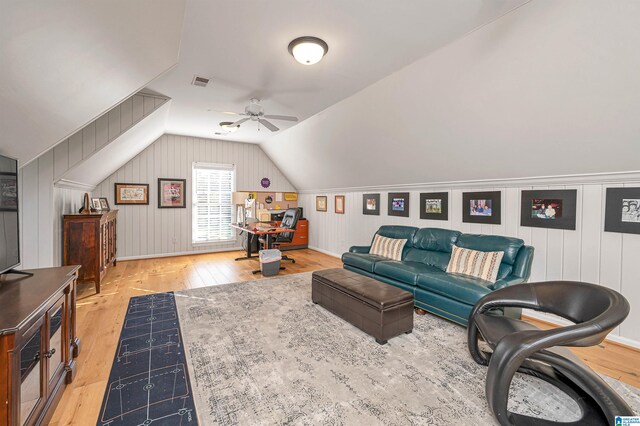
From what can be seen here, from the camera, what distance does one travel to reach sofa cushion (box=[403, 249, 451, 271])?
12.8 ft

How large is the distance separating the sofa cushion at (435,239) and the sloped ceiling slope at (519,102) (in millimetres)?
828

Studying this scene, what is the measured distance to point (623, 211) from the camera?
275 centimetres

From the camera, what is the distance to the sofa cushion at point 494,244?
Result: 3.26 meters

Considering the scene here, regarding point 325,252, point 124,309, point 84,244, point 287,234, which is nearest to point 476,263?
point 287,234

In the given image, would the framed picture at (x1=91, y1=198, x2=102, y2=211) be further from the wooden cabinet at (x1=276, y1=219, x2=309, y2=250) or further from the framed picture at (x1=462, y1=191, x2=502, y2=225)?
the framed picture at (x1=462, y1=191, x2=502, y2=225)

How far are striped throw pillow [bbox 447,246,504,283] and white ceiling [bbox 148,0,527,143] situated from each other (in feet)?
7.69

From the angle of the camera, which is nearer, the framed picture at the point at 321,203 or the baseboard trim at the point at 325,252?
the baseboard trim at the point at 325,252

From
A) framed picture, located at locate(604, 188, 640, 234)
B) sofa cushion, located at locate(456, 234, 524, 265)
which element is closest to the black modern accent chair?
sofa cushion, located at locate(456, 234, 524, 265)

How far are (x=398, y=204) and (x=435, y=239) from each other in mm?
1295

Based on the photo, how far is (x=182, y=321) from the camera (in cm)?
314

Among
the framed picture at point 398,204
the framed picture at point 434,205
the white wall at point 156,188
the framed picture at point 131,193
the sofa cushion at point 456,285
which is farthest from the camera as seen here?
the white wall at point 156,188

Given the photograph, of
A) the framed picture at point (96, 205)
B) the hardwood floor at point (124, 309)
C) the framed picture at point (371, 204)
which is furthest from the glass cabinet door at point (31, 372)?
the framed picture at point (371, 204)

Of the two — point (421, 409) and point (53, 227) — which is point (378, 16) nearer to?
point (421, 409)

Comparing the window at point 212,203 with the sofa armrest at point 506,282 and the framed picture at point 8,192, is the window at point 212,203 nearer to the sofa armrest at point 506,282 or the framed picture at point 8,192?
the framed picture at point 8,192
